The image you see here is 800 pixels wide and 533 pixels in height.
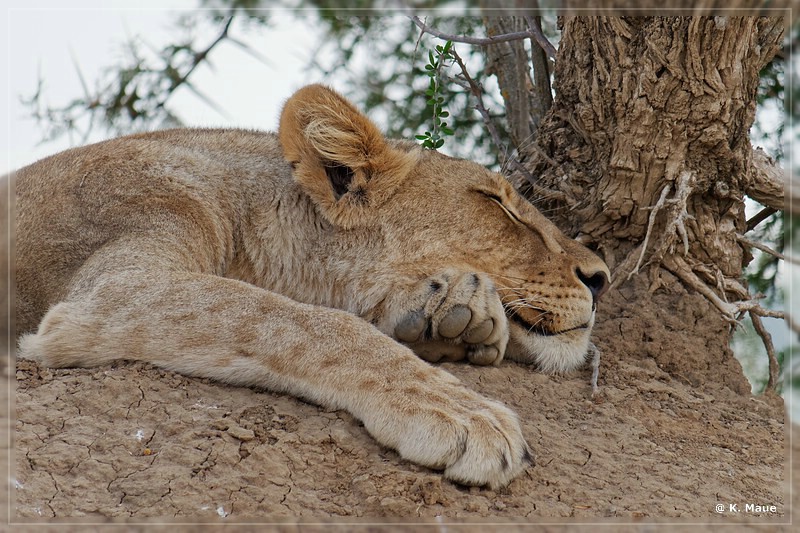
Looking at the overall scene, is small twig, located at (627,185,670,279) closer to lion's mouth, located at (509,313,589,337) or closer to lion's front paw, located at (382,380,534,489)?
lion's mouth, located at (509,313,589,337)

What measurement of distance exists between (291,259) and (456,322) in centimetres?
87

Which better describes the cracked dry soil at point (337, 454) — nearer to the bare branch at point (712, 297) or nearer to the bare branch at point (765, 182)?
the bare branch at point (712, 297)

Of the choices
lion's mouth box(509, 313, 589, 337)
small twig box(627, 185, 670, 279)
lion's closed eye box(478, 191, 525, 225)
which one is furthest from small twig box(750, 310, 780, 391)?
lion's closed eye box(478, 191, 525, 225)

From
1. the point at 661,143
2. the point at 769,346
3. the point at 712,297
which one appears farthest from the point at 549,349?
the point at 769,346

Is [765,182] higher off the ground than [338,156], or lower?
lower

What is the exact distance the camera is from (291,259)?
367 centimetres

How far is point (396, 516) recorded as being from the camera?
2395mm

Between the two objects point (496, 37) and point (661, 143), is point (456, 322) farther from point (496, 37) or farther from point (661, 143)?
point (496, 37)

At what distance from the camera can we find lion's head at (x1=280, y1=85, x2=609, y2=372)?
140 inches

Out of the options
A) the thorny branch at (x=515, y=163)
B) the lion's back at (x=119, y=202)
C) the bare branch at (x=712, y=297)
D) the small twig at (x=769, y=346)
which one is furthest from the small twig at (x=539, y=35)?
the small twig at (x=769, y=346)

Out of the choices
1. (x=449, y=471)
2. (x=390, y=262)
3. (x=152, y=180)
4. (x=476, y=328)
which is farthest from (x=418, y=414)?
(x=152, y=180)

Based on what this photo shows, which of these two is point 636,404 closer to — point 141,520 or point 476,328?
point 476,328

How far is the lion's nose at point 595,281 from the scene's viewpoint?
3654 mm

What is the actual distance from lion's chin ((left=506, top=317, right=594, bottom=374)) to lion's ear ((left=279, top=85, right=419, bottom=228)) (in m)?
0.83
